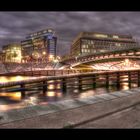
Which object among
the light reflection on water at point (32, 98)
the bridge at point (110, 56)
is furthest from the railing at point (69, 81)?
the bridge at point (110, 56)

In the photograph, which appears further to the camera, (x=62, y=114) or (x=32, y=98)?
(x=32, y=98)

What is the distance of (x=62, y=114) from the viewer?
22.5ft

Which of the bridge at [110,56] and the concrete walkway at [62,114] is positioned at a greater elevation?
the bridge at [110,56]

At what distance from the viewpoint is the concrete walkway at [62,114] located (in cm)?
577

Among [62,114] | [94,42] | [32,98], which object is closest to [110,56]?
[32,98]

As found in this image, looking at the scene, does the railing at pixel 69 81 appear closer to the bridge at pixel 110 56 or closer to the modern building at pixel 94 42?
the bridge at pixel 110 56

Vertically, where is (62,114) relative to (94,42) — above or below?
below

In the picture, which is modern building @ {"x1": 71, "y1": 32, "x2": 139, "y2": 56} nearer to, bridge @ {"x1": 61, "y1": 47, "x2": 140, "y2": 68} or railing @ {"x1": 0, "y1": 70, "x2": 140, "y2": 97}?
bridge @ {"x1": 61, "y1": 47, "x2": 140, "y2": 68}

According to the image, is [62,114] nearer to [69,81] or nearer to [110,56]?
[69,81]
